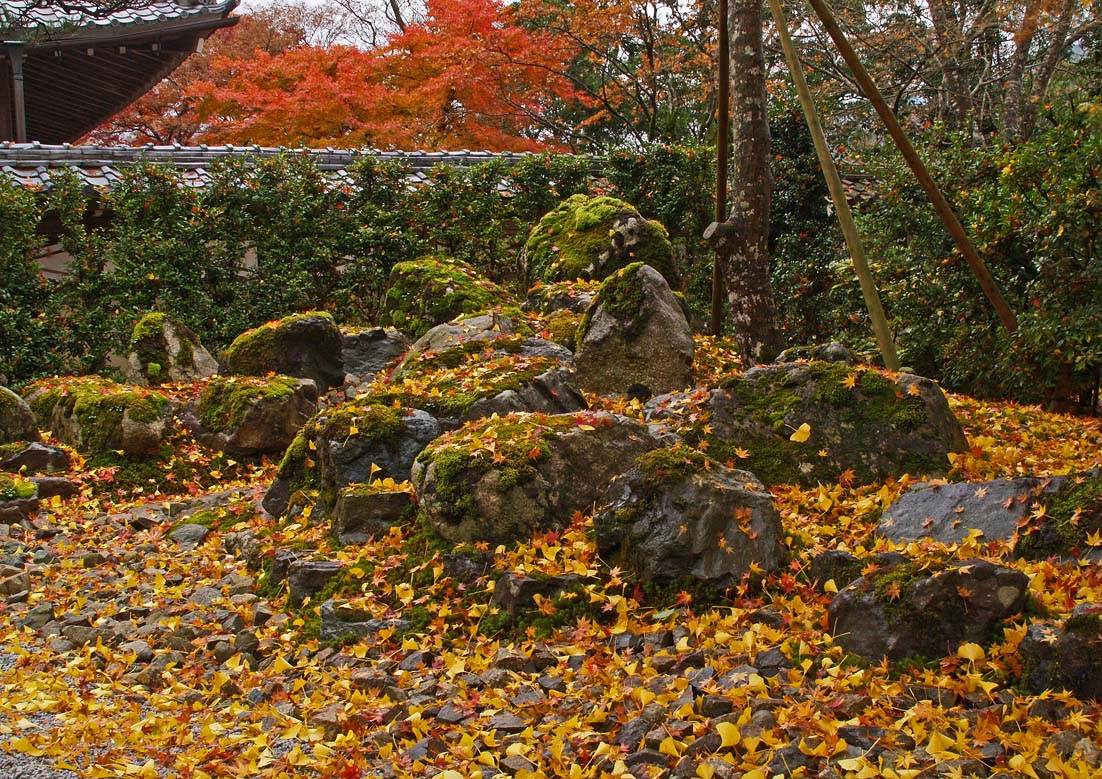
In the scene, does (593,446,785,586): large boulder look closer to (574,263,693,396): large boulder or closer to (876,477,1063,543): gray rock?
(876,477,1063,543): gray rock

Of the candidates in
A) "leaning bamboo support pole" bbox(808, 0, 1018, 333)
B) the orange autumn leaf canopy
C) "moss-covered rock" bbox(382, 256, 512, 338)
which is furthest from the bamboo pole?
the orange autumn leaf canopy

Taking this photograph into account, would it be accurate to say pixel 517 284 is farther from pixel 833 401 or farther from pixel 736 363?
pixel 833 401

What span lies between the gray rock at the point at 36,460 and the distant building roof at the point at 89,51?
26.7ft

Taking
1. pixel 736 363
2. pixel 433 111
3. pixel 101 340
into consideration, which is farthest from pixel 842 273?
pixel 433 111

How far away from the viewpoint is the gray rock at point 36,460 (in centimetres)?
732

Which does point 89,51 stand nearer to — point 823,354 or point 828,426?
point 823,354

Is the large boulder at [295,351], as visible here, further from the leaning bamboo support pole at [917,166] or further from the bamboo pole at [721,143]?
the leaning bamboo support pole at [917,166]

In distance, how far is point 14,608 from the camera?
5152 millimetres

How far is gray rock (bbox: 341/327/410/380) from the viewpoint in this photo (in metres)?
9.67

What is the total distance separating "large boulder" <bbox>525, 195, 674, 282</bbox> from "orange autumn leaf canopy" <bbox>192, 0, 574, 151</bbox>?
6674mm

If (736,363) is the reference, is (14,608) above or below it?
below

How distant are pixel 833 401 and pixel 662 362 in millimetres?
2181

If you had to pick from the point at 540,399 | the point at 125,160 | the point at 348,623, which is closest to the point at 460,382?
the point at 540,399

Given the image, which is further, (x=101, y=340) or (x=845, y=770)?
(x=101, y=340)
